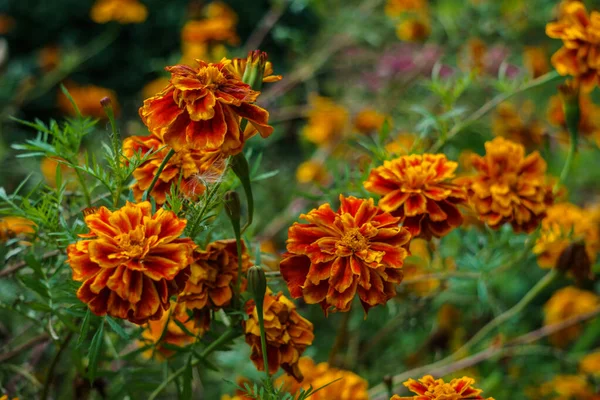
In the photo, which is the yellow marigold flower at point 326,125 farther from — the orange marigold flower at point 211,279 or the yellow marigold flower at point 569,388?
the orange marigold flower at point 211,279

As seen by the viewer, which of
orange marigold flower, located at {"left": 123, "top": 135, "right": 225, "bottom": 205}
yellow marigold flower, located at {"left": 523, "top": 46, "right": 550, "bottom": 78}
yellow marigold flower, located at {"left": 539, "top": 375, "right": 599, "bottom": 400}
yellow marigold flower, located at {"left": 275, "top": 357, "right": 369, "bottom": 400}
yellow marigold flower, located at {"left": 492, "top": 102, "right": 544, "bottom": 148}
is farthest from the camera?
A: yellow marigold flower, located at {"left": 523, "top": 46, "right": 550, "bottom": 78}

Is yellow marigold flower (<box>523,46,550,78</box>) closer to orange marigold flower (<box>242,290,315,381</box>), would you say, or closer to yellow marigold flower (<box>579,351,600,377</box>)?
yellow marigold flower (<box>579,351,600,377</box>)

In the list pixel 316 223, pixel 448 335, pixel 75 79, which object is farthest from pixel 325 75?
pixel 316 223

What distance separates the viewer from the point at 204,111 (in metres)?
0.64

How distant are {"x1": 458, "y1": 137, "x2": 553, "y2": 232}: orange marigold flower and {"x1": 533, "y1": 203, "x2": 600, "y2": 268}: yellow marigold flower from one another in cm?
10

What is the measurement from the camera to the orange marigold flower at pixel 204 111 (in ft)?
2.12

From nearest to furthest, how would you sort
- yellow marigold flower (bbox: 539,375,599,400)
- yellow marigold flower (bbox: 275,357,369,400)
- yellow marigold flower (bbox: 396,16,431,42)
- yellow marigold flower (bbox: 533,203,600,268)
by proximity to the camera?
1. yellow marigold flower (bbox: 275,357,369,400)
2. yellow marigold flower (bbox: 533,203,600,268)
3. yellow marigold flower (bbox: 539,375,599,400)
4. yellow marigold flower (bbox: 396,16,431,42)

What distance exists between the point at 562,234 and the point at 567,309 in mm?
775

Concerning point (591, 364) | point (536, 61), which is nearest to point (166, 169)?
point (591, 364)

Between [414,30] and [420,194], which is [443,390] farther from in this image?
[414,30]

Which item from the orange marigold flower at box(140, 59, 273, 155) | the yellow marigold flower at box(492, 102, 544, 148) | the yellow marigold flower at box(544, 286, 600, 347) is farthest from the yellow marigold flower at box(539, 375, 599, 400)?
the orange marigold flower at box(140, 59, 273, 155)

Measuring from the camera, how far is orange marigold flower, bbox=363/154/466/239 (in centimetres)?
80

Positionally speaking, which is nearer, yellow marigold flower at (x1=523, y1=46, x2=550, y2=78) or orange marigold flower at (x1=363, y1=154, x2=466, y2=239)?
orange marigold flower at (x1=363, y1=154, x2=466, y2=239)

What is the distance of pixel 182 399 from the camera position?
29.7 inches
